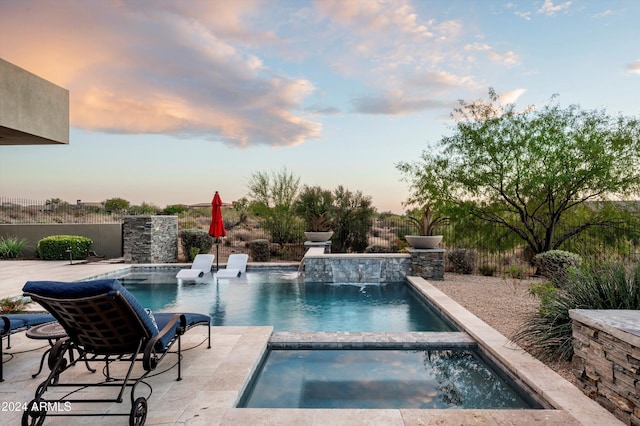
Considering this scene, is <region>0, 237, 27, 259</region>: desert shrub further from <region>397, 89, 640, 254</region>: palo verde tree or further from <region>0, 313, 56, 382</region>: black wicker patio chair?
<region>397, 89, 640, 254</region>: palo verde tree

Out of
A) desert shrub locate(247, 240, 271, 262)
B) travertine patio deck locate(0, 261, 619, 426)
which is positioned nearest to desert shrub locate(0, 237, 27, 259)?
desert shrub locate(247, 240, 271, 262)

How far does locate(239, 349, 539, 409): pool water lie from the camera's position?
346 centimetres

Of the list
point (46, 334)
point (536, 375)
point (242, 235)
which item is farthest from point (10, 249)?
point (536, 375)

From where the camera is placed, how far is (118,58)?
10.5 m

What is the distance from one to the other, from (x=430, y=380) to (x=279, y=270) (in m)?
8.87

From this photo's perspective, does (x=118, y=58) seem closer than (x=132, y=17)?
No

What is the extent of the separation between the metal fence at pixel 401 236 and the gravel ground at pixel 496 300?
52.4 inches

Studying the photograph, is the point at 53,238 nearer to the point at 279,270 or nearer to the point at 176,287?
the point at 176,287

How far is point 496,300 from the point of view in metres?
7.46

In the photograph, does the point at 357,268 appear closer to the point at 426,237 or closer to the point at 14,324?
the point at 426,237

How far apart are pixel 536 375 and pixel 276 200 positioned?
1422 centimetres

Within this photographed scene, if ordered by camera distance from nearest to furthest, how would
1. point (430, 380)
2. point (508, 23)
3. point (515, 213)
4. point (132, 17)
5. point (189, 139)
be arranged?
1. point (430, 380)
2. point (132, 17)
3. point (508, 23)
4. point (515, 213)
5. point (189, 139)

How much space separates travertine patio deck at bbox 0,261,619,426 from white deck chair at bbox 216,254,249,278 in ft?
20.5

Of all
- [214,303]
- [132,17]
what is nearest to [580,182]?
[214,303]
